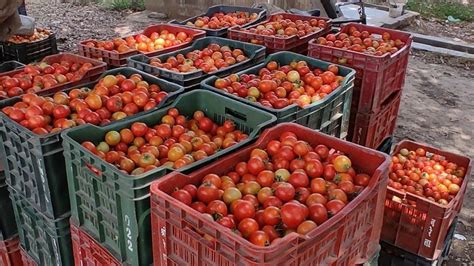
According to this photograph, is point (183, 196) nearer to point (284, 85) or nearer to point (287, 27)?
point (284, 85)

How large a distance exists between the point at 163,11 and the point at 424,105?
7.20 meters

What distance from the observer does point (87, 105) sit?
289 centimetres

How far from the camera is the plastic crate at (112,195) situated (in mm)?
2064

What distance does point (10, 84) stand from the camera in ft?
10.9

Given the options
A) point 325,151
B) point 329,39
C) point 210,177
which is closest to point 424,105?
point 329,39

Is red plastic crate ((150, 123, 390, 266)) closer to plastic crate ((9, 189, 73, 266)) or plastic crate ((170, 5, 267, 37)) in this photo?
plastic crate ((9, 189, 73, 266))

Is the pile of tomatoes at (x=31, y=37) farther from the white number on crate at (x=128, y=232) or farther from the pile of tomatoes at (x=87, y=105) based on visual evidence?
the white number on crate at (x=128, y=232)

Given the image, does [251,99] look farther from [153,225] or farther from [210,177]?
[153,225]

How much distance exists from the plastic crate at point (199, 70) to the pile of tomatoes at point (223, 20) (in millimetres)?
607

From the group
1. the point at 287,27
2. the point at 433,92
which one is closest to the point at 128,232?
the point at 287,27

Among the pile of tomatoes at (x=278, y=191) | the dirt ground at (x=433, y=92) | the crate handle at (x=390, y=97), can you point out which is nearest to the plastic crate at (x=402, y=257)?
the dirt ground at (x=433, y=92)

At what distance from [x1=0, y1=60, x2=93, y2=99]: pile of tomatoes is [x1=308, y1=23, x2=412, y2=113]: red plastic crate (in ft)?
6.44

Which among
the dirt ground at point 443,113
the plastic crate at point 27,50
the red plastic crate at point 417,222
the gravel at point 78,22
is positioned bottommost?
the dirt ground at point 443,113

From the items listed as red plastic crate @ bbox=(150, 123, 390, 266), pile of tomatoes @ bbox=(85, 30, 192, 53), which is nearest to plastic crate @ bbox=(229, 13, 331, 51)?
pile of tomatoes @ bbox=(85, 30, 192, 53)
